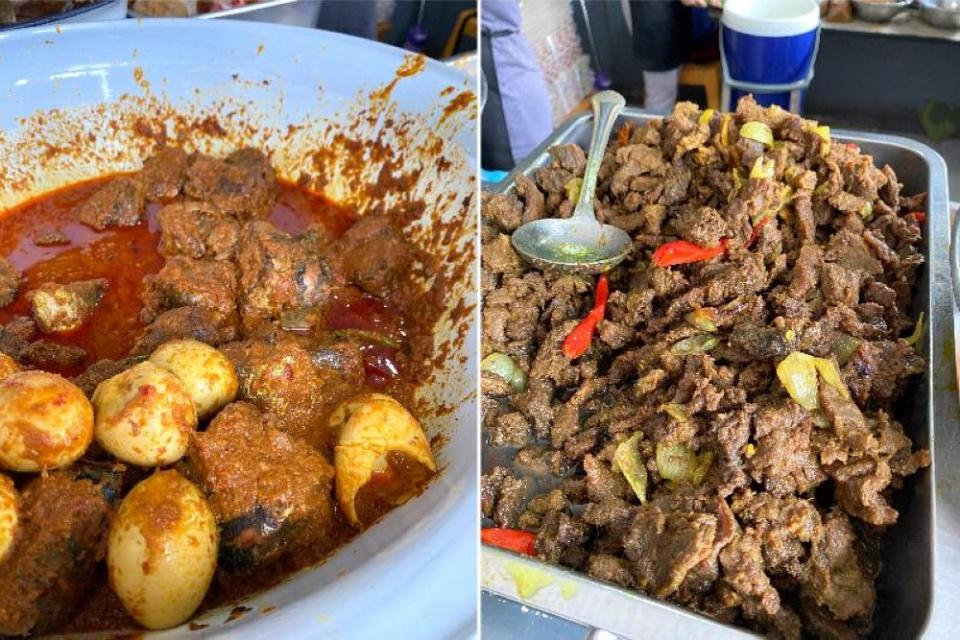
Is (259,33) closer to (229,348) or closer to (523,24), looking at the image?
(229,348)

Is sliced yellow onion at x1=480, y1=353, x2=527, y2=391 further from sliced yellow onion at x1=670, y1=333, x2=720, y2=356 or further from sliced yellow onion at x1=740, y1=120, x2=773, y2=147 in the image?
sliced yellow onion at x1=740, y1=120, x2=773, y2=147

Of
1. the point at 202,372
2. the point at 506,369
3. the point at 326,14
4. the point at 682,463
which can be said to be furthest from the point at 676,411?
the point at 326,14

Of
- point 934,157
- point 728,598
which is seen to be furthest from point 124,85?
point 934,157

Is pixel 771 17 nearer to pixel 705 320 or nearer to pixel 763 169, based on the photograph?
pixel 763 169

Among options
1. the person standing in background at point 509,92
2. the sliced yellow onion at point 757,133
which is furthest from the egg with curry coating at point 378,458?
A: the person standing in background at point 509,92

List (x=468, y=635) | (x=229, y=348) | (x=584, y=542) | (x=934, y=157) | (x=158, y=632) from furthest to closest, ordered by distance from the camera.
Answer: (x=934, y=157)
(x=229, y=348)
(x=584, y=542)
(x=158, y=632)
(x=468, y=635)

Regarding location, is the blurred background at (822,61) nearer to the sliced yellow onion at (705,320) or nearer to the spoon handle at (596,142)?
the spoon handle at (596,142)

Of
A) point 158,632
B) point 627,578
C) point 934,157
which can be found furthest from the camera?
point 934,157
